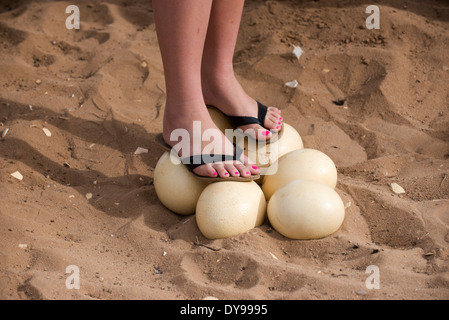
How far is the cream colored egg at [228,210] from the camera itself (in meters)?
2.69

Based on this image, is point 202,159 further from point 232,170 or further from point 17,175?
point 17,175

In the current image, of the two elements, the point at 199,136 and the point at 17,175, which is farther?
the point at 17,175

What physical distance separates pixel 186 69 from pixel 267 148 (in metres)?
0.63

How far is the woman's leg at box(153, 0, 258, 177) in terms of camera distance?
2.74 metres

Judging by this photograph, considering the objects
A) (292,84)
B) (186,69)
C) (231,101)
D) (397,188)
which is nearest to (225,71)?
(231,101)

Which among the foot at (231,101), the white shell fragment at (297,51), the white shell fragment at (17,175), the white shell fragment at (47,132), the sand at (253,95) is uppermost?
the foot at (231,101)

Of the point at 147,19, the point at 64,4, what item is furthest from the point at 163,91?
the point at 64,4

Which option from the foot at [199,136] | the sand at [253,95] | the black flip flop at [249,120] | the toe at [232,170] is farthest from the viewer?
the black flip flop at [249,120]

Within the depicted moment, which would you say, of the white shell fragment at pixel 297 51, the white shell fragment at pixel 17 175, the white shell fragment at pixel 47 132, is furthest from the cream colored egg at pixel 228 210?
the white shell fragment at pixel 297 51

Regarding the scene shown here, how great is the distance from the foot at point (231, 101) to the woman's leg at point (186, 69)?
30 cm

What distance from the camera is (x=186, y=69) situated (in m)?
2.85

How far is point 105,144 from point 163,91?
2.24 feet

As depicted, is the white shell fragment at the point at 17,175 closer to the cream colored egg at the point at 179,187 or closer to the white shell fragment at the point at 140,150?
the white shell fragment at the point at 140,150

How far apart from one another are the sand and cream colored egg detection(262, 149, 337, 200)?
208 mm
